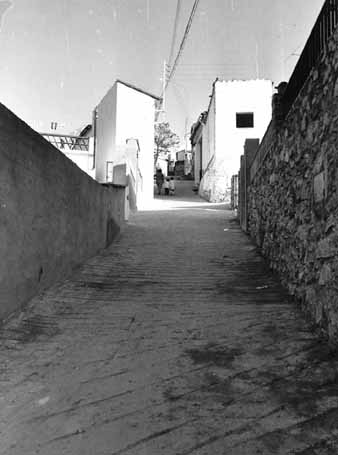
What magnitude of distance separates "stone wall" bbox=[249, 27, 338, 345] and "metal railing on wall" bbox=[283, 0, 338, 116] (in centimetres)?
26

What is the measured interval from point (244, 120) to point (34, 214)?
655 inches

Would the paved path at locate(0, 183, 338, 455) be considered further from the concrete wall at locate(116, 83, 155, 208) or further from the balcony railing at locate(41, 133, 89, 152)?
the balcony railing at locate(41, 133, 89, 152)

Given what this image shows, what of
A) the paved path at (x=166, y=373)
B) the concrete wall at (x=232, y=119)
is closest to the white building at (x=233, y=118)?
the concrete wall at (x=232, y=119)

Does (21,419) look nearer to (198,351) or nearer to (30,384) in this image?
(30,384)

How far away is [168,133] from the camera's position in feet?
103

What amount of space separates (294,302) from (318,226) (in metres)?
1.10

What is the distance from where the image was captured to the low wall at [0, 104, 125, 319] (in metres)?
3.45

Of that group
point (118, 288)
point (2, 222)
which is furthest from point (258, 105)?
point (2, 222)

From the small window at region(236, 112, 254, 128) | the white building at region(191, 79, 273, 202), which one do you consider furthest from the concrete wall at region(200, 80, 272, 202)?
the small window at region(236, 112, 254, 128)

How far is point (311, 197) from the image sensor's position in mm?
3881

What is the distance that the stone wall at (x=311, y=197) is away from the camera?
10.5 feet

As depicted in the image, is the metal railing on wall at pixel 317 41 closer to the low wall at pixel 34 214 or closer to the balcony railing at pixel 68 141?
the low wall at pixel 34 214

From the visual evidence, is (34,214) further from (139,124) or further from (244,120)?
(244,120)

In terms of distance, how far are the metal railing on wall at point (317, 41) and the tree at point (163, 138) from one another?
2651 cm
